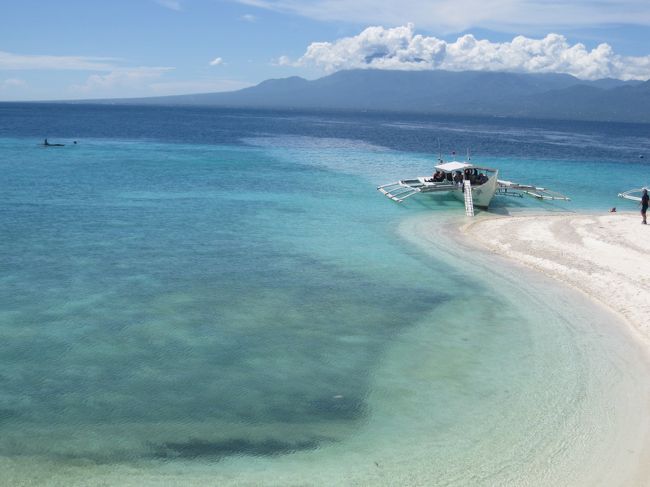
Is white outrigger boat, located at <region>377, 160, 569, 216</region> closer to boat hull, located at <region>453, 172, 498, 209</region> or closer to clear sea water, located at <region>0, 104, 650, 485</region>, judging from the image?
boat hull, located at <region>453, 172, 498, 209</region>

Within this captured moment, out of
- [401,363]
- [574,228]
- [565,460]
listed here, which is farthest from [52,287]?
[574,228]

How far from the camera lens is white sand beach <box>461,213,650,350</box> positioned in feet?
68.8

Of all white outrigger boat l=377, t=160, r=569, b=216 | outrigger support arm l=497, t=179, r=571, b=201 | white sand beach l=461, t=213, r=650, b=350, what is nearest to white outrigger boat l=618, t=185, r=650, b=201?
outrigger support arm l=497, t=179, r=571, b=201

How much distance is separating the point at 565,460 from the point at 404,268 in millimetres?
13123

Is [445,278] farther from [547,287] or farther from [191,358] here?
[191,358]

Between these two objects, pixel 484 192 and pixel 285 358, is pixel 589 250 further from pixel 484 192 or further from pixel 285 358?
pixel 285 358

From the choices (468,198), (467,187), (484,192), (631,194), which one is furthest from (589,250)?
(631,194)

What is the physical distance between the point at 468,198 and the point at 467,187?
107 cm

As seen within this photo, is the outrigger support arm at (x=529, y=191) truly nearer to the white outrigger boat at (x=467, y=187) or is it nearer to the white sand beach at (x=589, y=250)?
the white outrigger boat at (x=467, y=187)

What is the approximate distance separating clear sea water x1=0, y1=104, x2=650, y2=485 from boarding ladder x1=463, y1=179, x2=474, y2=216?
2973mm

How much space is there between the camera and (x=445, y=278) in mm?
23469

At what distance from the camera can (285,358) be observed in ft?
53.3

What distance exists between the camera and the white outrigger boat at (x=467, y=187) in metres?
37.4

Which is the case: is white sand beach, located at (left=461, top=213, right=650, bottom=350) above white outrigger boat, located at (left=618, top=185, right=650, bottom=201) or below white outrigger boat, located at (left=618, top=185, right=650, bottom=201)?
below
